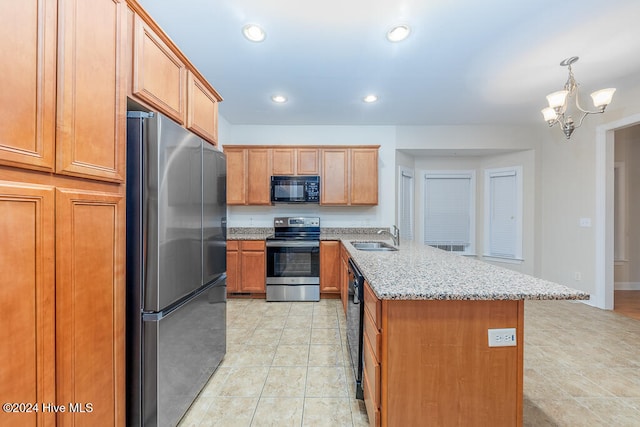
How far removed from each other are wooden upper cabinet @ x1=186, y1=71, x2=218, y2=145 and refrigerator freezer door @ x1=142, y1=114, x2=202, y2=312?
24 cm

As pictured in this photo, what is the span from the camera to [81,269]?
971mm

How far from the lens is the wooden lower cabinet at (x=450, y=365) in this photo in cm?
117

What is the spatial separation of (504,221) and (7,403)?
5645mm

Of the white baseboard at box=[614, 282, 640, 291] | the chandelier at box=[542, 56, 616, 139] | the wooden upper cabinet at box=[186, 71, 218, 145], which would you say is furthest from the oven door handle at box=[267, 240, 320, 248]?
the white baseboard at box=[614, 282, 640, 291]

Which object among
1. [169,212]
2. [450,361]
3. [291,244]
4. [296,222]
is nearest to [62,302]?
[169,212]

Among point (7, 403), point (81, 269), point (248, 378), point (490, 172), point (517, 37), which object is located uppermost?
point (517, 37)

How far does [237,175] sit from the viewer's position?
3863 millimetres

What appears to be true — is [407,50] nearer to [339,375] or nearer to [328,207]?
[328,207]

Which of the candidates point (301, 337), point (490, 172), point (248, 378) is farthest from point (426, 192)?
point (248, 378)

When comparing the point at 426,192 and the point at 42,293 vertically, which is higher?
the point at 426,192

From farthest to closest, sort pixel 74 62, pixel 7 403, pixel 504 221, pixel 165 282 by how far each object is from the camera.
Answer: pixel 504 221 → pixel 165 282 → pixel 74 62 → pixel 7 403

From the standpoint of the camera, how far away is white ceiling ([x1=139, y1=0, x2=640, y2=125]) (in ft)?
5.67

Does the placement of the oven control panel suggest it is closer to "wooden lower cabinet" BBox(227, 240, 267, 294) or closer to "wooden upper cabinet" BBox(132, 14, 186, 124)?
"wooden lower cabinet" BBox(227, 240, 267, 294)

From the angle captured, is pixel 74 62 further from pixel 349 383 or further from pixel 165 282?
pixel 349 383
